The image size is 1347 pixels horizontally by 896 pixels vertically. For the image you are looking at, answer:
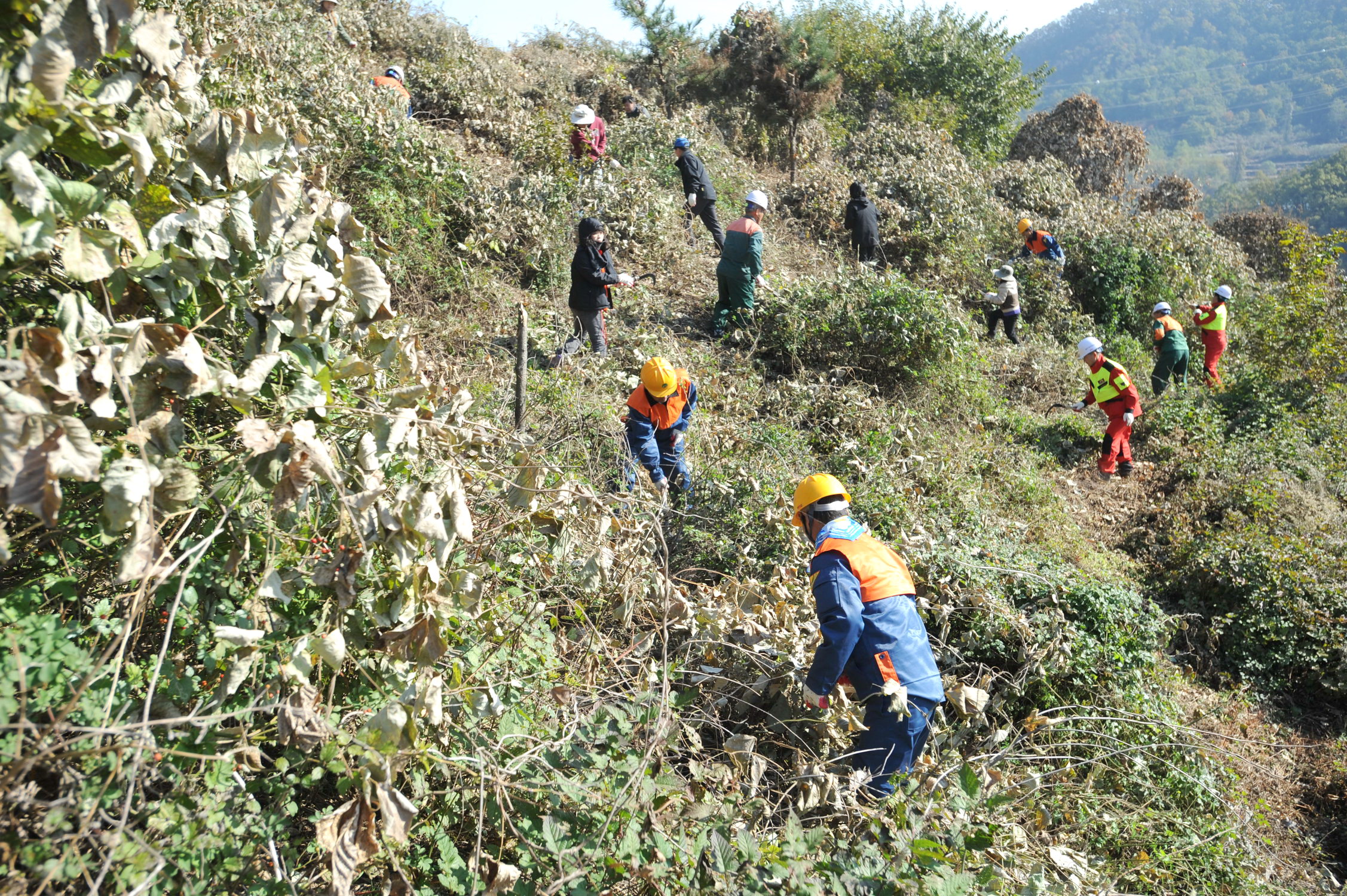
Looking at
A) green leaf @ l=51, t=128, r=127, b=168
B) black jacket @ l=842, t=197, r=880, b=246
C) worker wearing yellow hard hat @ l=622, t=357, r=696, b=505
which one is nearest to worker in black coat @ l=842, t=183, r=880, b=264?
black jacket @ l=842, t=197, r=880, b=246

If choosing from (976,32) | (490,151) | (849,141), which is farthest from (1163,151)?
(490,151)

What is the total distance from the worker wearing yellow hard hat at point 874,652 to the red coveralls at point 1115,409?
20.0 feet

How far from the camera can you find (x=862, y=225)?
10.8 metres

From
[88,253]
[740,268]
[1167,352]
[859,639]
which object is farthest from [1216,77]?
[88,253]

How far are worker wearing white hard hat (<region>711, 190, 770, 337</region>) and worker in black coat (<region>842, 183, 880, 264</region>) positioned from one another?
2.92 metres

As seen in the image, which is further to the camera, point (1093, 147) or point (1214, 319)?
point (1093, 147)

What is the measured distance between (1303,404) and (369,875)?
469 inches

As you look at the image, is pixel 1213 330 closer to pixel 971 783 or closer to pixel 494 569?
pixel 971 783

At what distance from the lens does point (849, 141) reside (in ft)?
51.5

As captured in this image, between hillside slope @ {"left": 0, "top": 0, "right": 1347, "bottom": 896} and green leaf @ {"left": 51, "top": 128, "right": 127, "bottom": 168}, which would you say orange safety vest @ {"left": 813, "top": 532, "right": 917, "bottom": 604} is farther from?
green leaf @ {"left": 51, "top": 128, "right": 127, "bottom": 168}

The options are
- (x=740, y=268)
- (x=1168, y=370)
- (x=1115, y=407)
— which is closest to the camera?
(x=740, y=268)

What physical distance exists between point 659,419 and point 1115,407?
5698 mm

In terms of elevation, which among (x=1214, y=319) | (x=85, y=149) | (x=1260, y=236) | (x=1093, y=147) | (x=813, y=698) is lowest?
(x=813, y=698)

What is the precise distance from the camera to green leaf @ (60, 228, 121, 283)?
192 centimetres
